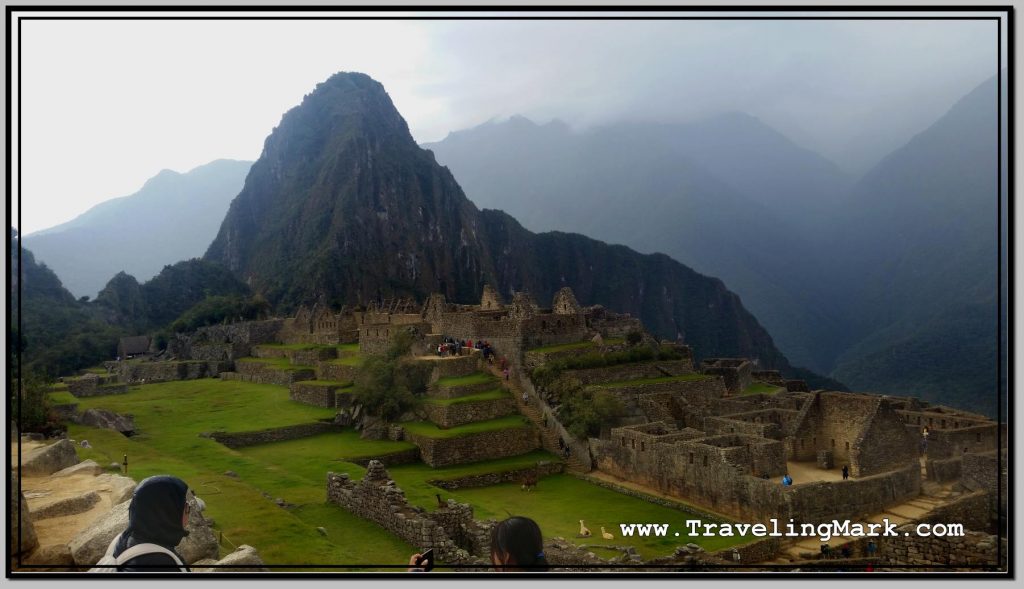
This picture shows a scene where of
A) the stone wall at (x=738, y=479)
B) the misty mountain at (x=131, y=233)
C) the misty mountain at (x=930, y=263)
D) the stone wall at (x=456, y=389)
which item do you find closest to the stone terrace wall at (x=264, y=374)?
the misty mountain at (x=131, y=233)

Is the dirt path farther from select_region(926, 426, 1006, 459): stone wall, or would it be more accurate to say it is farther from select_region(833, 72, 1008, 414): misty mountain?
select_region(926, 426, 1006, 459): stone wall

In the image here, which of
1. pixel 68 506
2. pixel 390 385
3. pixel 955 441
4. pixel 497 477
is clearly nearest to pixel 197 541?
pixel 68 506

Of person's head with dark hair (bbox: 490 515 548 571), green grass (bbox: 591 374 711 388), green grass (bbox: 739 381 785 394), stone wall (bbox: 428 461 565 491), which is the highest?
person's head with dark hair (bbox: 490 515 548 571)

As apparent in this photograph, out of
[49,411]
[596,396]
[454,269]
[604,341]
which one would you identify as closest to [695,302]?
[454,269]

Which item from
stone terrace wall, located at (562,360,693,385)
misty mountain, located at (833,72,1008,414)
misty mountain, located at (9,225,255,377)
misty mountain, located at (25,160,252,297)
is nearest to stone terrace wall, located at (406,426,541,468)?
stone terrace wall, located at (562,360,693,385)

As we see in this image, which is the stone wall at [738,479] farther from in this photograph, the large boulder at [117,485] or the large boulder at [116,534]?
the large boulder at [117,485]
